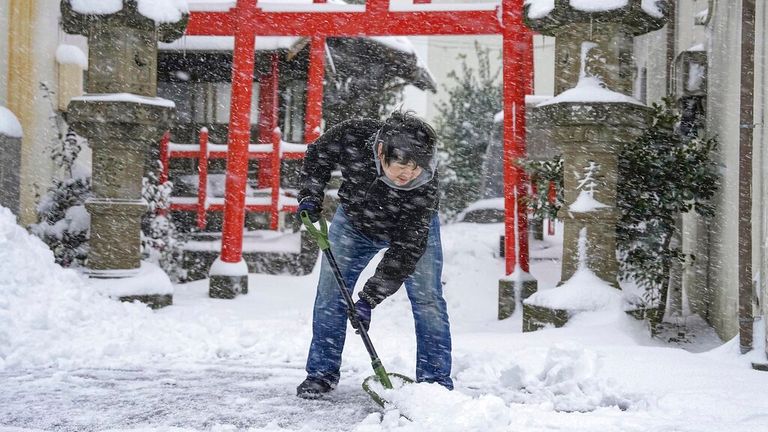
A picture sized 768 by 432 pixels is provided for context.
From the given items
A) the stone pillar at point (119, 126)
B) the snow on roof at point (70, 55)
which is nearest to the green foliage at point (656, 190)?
the stone pillar at point (119, 126)

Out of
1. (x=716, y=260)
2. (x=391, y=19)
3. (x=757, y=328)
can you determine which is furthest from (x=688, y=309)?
(x=391, y=19)

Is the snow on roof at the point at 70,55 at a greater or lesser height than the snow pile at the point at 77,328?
greater

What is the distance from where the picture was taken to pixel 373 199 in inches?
148

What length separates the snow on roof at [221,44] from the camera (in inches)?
443

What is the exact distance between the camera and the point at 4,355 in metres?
4.52

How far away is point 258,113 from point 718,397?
10300mm

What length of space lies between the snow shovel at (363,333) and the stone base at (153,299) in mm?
3391

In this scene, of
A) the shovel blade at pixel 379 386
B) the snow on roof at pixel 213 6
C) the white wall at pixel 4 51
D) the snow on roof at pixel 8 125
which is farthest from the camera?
the white wall at pixel 4 51

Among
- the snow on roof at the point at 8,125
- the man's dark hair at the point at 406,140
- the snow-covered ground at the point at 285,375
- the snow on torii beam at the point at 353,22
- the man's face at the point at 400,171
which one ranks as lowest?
the snow-covered ground at the point at 285,375

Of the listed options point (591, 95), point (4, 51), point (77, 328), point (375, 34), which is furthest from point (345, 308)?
point (4, 51)

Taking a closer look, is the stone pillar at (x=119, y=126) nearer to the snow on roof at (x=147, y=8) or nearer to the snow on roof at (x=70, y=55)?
the snow on roof at (x=147, y=8)

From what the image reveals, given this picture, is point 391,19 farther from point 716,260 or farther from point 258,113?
point 258,113

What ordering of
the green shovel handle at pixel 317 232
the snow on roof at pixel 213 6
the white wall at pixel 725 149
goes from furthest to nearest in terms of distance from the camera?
the snow on roof at pixel 213 6
the white wall at pixel 725 149
the green shovel handle at pixel 317 232

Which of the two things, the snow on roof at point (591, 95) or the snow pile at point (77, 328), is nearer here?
the snow pile at point (77, 328)
